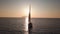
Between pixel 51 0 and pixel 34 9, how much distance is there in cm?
153

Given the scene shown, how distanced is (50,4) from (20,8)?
2251mm

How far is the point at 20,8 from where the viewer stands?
845cm

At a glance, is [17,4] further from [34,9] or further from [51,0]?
[51,0]

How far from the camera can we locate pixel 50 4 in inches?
334

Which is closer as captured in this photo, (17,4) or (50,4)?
(17,4)

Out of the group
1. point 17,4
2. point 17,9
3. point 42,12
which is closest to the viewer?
point 17,4

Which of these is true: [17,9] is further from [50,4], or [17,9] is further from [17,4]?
[50,4]

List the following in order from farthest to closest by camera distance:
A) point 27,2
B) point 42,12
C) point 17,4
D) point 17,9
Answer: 1. point 42,12
2. point 17,9
3. point 17,4
4. point 27,2

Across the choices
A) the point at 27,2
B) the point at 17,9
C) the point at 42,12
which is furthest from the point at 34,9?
the point at 27,2

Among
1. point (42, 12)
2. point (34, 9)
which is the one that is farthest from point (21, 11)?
point (42, 12)

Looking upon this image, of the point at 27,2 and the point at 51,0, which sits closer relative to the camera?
the point at 27,2

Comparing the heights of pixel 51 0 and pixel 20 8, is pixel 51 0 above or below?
above

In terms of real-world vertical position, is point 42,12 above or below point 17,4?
below

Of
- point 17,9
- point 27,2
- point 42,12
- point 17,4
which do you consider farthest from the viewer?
point 42,12
